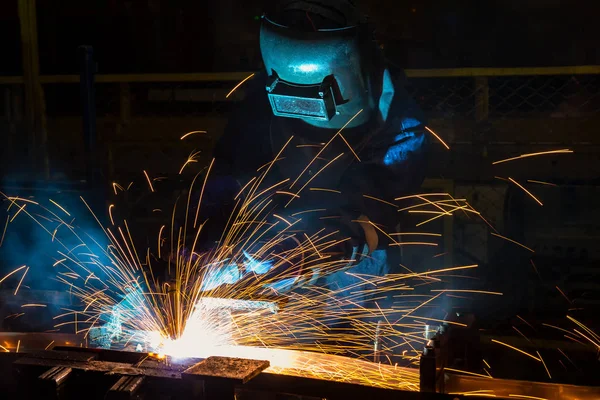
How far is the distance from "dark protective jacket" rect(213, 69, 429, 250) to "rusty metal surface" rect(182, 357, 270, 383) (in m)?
0.97

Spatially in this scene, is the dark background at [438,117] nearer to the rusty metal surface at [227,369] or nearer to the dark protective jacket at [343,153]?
the dark protective jacket at [343,153]

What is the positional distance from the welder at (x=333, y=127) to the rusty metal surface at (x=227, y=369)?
732mm

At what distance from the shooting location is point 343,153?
293cm

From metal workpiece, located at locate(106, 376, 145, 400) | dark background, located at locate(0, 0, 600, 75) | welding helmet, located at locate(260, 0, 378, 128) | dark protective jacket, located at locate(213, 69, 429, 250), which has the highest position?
dark background, located at locate(0, 0, 600, 75)

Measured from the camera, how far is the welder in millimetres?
2557

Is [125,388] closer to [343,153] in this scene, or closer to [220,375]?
[220,375]

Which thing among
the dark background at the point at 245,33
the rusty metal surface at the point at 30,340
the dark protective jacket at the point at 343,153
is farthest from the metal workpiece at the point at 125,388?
the dark background at the point at 245,33

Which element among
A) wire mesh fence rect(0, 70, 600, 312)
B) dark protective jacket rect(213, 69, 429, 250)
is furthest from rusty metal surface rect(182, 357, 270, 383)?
wire mesh fence rect(0, 70, 600, 312)

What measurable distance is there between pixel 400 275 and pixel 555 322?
2.40m

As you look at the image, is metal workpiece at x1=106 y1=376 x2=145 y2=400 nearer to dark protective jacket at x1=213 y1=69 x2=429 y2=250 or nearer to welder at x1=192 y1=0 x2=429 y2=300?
welder at x1=192 y1=0 x2=429 y2=300

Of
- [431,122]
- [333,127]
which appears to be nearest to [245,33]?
[431,122]

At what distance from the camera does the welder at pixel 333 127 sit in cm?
256

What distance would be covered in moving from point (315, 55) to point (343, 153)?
1.76 ft

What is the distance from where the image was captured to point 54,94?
23.2 feet
